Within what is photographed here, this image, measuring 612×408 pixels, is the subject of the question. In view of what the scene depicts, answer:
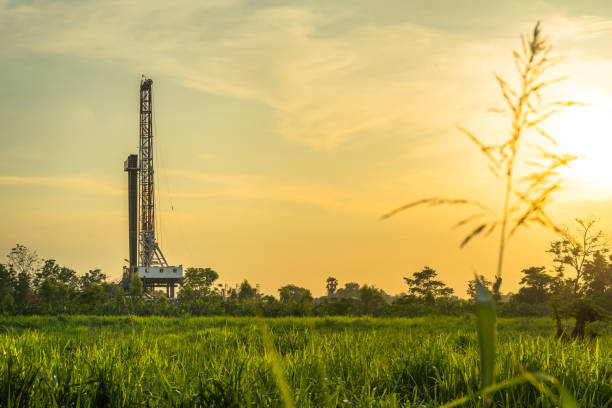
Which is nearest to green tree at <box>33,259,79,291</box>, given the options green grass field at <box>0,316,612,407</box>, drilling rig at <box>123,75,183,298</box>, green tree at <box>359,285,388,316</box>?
drilling rig at <box>123,75,183,298</box>

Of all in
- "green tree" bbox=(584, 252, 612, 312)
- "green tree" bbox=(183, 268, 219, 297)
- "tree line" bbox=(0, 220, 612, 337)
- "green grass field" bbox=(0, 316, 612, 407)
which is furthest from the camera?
"green tree" bbox=(183, 268, 219, 297)

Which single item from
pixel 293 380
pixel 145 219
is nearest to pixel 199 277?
pixel 145 219

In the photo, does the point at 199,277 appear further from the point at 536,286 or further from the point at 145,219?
the point at 536,286

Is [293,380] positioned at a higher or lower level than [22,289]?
lower

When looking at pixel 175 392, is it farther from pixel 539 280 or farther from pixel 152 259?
pixel 152 259

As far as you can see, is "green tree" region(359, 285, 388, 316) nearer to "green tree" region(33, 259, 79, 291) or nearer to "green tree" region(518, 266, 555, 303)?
"green tree" region(518, 266, 555, 303)

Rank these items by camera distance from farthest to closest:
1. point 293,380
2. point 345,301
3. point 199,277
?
point 199,277
point 345,301
point 293,380

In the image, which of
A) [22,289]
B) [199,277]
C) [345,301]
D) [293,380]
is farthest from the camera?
[199,277]

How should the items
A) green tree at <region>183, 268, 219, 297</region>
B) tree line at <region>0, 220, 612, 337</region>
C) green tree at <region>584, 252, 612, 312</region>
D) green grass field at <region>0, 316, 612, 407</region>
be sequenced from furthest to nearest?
green tree at <region>183, 268, 219, 297</region>
green tree at <region>584, 252, 612, 312</region>
tree line at <region>0, 220, 612, 337</region>
green grass field at <region>0, 316, 612, 407</region>

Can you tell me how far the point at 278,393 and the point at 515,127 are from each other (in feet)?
11.8

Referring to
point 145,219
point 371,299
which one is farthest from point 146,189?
point 371,299

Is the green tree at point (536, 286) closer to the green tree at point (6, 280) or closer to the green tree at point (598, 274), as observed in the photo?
the green tree at point (598, 274)

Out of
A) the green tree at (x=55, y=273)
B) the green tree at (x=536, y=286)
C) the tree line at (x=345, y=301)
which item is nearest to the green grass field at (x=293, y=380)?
the tree line at (x=345, y=301)

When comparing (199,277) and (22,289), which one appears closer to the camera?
(22,289)
